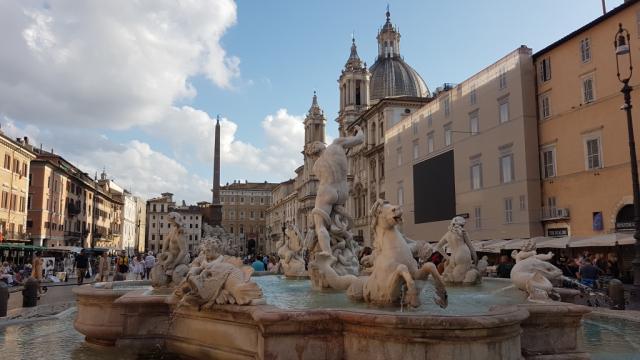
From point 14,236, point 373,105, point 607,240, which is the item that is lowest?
point 607,240

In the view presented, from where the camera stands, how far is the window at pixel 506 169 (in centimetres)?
3172

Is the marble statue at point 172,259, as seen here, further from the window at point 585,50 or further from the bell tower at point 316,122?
the bell tower at point 316,122

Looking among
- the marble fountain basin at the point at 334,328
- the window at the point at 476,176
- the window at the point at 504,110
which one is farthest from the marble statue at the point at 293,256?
the window at the point at 476,176

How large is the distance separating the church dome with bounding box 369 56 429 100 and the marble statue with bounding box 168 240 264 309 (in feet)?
227

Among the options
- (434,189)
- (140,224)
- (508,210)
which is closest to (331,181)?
(508,210)

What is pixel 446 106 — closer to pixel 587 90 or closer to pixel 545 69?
pixel 545 69

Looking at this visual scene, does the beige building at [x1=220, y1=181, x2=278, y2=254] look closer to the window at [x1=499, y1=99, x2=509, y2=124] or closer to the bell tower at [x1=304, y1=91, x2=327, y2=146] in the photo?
the bell tower at [x1=304, y1=91, x2=327, y2=146]

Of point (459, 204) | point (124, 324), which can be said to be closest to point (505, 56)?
point (459, 204)

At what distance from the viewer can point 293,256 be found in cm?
1273

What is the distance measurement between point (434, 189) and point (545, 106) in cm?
1257

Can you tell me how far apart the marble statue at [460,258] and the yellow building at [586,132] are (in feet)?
49.5

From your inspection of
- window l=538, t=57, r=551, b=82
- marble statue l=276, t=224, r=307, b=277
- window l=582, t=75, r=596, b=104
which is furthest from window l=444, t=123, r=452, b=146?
marble statue l=276, t=224, r=307, b=277

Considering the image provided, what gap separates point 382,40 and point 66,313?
74912 mm

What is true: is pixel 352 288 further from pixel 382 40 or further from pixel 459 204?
pixel 382 40
